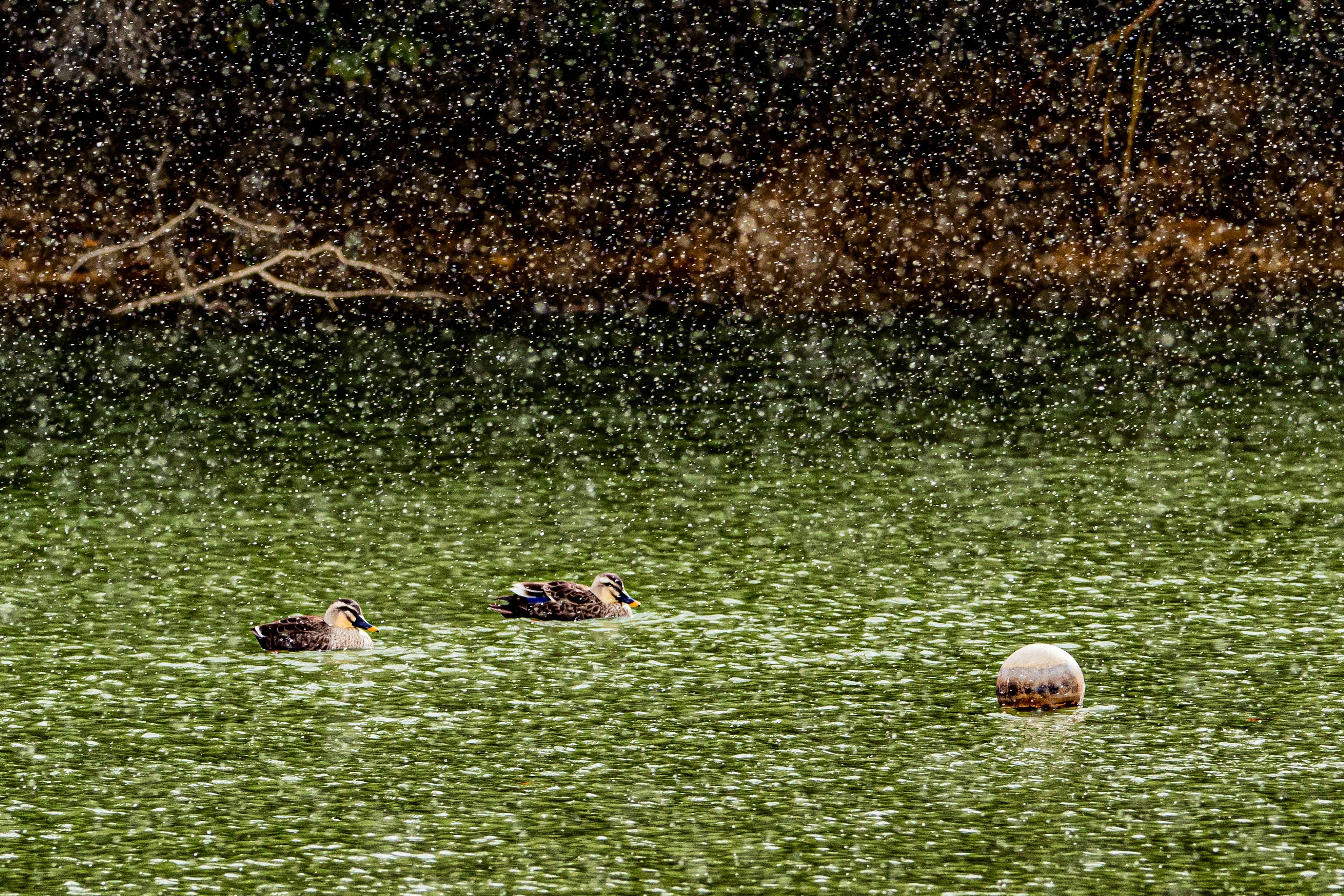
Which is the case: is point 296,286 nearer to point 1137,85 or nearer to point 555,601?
point 1137,85

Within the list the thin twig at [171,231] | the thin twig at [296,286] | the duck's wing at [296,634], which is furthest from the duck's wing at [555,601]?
the thin twig at [296,286]

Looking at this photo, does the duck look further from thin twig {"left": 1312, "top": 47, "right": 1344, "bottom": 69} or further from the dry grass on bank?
thin twig {"left": 1312, "top": 47, "right": 1344, "bottom": 69}

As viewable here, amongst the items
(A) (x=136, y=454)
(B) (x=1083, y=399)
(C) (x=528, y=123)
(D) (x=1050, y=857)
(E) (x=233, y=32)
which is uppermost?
(C) (x=528, y=123)

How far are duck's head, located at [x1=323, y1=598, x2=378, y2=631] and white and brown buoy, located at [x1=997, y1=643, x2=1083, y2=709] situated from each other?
2.59m

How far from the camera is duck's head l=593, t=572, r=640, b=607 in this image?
10.8m

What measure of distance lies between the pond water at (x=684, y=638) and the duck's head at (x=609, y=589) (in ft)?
0.37

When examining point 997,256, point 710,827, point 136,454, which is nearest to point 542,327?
point 997,256

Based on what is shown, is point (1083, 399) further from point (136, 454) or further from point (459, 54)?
point (459, 54)

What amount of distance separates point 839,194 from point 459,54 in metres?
4.52

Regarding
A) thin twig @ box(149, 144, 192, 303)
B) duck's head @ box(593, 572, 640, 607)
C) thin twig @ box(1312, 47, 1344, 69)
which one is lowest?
duck's head @ box(593, 572, 640, 607)

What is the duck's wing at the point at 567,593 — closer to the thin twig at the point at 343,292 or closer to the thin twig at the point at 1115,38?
the thin twig at the point at 1115,38

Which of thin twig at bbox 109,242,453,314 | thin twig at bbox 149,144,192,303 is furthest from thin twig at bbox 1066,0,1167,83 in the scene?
thin twig at bbox 149,144,192,303

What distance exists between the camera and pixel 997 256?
97.7 feet

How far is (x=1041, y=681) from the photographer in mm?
9016
